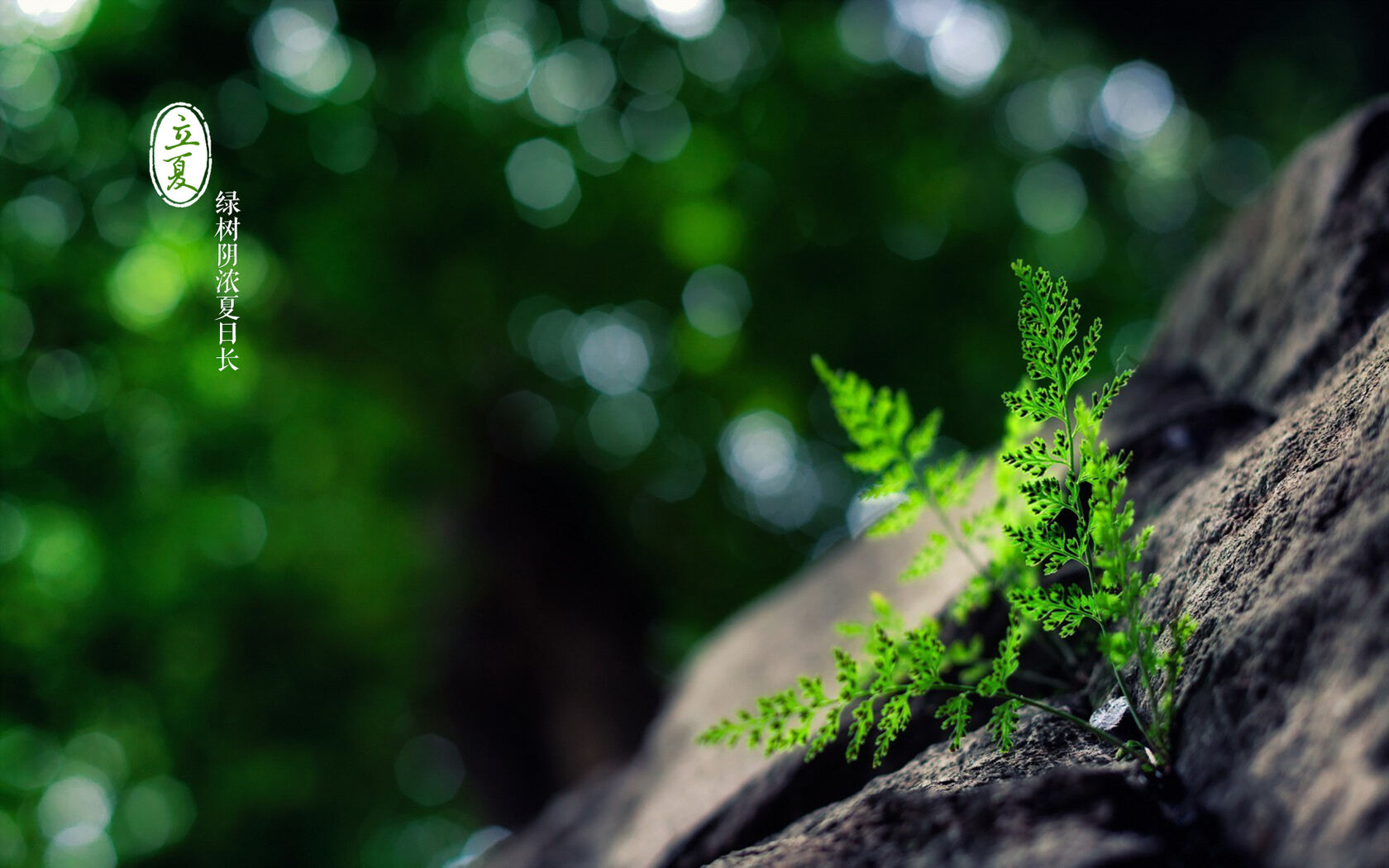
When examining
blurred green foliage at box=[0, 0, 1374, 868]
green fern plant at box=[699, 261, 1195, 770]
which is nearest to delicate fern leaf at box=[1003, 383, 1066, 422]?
green fern plant at box=[699, 261, 1195, 770]

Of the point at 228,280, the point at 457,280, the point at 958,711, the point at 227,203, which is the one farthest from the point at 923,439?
the point at 228,280

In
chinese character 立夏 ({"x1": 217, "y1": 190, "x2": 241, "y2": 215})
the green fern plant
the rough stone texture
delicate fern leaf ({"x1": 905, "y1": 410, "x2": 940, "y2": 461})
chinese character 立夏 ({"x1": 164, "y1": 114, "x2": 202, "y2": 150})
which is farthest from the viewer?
chinese character 立夏 ({"x1": 217, "y1": 190, "x2": 241, "y2": 215})

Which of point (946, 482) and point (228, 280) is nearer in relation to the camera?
point (946, 482)

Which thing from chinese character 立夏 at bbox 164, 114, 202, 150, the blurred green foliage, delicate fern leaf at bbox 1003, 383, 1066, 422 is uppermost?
chinese character 立夏 at bbox 164, 114, 202, 150

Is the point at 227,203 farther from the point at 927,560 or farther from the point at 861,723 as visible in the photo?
the point at 861,723

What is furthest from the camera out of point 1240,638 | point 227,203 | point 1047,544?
point 227,203

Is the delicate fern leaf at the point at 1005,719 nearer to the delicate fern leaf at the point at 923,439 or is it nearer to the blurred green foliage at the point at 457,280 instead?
the delicate fern leaf at the point at 923,439

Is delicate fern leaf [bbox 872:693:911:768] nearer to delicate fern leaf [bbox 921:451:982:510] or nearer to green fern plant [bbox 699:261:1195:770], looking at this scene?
green fern plant [bbox 699:261:1195:770]

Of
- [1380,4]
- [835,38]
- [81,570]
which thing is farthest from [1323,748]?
[81,570]
